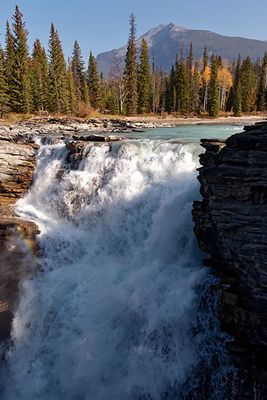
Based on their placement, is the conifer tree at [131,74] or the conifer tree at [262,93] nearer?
the conifer tree at [131,74]

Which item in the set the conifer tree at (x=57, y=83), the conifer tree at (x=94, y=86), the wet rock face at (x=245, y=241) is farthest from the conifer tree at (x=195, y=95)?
the wet rock face at (x=245, y=241)

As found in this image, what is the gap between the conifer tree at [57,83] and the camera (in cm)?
5434

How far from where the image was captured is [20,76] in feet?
170

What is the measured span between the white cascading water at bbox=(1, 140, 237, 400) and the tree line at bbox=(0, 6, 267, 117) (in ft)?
112

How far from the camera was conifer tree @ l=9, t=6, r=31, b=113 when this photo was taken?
5081cm

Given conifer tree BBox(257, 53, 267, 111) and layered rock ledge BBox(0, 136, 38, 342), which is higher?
conifer tree BBox(257, 53, 267, 111)

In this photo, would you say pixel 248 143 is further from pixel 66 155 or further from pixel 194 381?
pixel 66 155

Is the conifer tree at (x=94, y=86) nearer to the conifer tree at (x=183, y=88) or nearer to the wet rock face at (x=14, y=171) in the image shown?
the conifer tree at (x=183, y=88)

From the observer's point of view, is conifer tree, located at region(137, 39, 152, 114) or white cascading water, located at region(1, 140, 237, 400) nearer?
white cascading water, located at region(1, 140, 237, 400)

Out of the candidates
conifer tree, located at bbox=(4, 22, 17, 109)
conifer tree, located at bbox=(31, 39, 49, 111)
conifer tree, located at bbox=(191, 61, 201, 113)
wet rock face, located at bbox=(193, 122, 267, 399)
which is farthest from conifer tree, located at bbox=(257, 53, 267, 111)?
wet rock face, located at bbox=(193, 122, 267, 399)

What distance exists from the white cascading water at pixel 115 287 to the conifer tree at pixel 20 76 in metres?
36.0

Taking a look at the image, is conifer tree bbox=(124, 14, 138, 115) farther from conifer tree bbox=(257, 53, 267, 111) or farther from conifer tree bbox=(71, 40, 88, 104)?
conifer tree bbox=(257, 53, 267, 111)

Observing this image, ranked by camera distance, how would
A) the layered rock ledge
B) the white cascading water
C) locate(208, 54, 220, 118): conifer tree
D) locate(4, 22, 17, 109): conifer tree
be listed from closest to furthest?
the white cascading water → the layered rock ledge → locate(4, 22, 17, 109): conifer tree → locate(208, 54, 220, 118): conifer tree

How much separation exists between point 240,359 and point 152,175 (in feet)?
33.1
